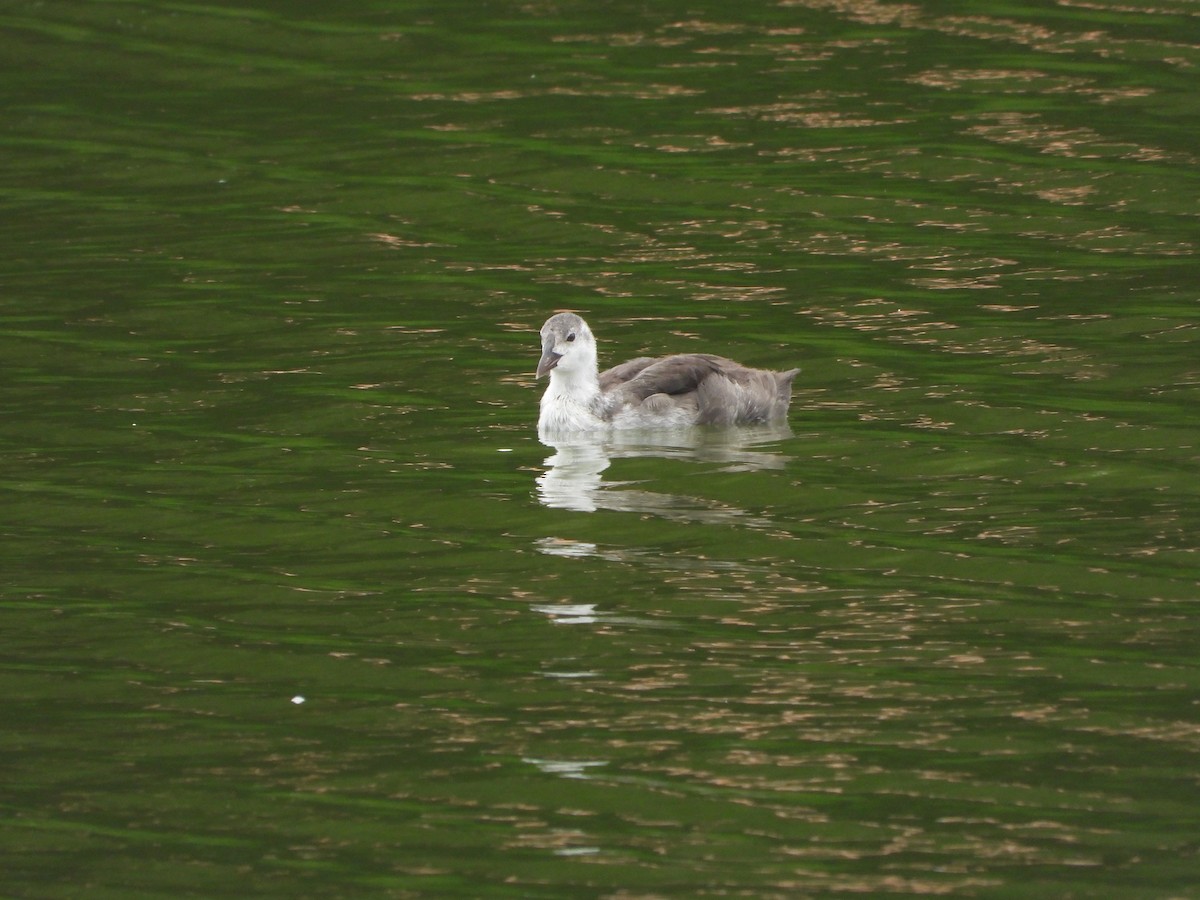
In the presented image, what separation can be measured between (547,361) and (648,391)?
2.19ft

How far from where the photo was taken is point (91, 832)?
339 inches

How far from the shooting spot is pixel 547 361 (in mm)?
14211

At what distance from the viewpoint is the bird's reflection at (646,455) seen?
12539mm

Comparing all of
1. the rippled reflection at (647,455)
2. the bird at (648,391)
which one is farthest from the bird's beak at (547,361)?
the rippled reflection at (647,455)

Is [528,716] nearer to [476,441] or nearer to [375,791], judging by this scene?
[375,791]

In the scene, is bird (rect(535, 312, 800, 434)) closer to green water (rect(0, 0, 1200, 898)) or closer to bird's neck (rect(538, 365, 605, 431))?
bird's neck (rect(538, 365, 605, 431))

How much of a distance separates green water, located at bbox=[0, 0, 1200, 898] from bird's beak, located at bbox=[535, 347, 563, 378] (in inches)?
19.5

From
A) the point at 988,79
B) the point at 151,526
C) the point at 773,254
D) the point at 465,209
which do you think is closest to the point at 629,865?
the point at 151,526

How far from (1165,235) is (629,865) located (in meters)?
10.9

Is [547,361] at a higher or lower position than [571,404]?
higher

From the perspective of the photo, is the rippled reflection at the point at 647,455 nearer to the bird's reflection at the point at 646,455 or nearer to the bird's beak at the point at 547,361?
the bird's reflection at the point at 646,455

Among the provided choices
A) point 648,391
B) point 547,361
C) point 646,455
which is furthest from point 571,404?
point 646,455

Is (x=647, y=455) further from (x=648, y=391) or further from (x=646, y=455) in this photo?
(x=648, y=391)

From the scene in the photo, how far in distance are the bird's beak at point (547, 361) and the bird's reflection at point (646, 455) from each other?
460 mm
